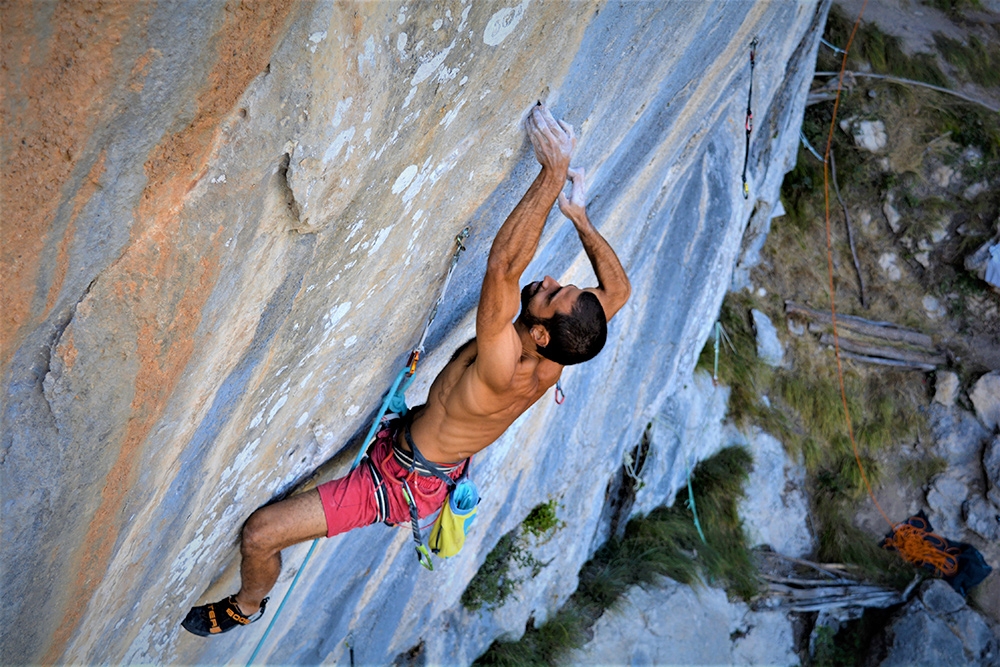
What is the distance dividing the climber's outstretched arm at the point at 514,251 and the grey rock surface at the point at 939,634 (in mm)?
5826

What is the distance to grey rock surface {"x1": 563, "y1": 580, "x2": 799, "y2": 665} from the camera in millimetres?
6020

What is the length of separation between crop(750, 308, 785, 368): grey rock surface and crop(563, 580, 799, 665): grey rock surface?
7.33 ft

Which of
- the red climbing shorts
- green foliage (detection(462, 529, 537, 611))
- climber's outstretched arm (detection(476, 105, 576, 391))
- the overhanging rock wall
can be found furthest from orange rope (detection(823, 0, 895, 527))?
climber's outstretched arm (detection(476, 105, 576, 391))

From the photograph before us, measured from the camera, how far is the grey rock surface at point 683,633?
19.7ft

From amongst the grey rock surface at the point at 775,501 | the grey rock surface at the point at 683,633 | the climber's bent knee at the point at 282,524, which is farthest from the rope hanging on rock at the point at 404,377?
the grey rock surface at the point at 775,501

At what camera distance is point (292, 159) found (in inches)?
68.7

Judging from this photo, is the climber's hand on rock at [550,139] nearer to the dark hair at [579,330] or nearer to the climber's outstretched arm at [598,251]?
the climber's outstretched arm at [598,251]

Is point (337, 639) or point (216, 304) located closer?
point (216, 304)

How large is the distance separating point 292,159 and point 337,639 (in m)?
3.36

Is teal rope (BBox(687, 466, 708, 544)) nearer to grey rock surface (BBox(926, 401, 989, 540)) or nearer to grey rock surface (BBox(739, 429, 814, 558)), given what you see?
grey rock surface (BBox(739, 429, 814, 558))

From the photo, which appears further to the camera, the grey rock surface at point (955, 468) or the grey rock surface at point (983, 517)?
the grey rock surface at point (955, 468)

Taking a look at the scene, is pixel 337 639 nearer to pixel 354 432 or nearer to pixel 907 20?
pixel 354 432

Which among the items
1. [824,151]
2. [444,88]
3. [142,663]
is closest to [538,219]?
[444,88]

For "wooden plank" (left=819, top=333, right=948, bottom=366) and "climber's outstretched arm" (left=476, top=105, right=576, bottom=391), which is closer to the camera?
"climber's outstretched arm" (left=476, top=105, right=576, bottom=391)
